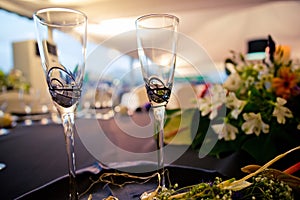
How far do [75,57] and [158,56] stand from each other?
5.1 inches

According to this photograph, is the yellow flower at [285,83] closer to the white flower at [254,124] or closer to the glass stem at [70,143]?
the white flower at [254,124]

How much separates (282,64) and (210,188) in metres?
0.49

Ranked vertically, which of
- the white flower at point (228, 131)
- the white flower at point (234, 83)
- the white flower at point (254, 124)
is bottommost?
the white flower at point (228, 131)

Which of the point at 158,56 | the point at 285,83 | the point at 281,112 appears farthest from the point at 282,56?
the point at 158,56

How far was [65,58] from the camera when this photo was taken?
347mm

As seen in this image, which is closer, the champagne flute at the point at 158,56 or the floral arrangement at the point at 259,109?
the champagne flute at the point at 158,56

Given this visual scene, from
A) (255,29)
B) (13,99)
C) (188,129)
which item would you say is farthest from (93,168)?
(255,29)

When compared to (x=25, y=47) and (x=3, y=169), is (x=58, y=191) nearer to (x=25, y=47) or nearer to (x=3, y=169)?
(x=3, y=169)

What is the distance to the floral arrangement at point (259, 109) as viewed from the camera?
0.47 metres

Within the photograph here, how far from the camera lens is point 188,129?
2.27ft

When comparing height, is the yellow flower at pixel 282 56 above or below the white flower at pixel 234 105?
above

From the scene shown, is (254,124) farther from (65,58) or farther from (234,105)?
(65,58)

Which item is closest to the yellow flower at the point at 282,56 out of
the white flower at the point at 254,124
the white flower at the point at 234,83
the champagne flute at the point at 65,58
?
the white flower at the point at 234,83

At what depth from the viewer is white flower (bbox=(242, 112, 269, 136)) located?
468 mm
